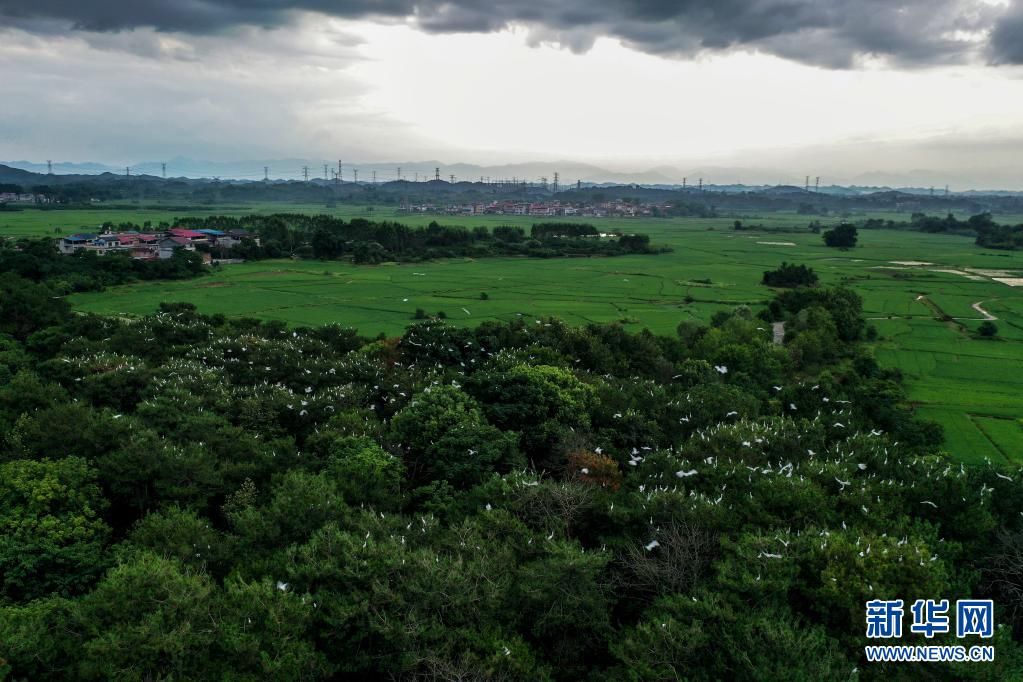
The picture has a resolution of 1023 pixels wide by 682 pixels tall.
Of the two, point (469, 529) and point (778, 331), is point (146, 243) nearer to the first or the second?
point (778, 331)

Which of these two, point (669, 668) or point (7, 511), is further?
point (7, 511)

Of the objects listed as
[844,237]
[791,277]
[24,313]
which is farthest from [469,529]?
Result: [844,237]

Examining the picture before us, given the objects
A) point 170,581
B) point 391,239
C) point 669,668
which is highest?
point 391,239

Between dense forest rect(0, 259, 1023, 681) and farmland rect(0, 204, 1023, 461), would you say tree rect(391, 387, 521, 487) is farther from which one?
farmland rect(0, 204, 1023, 461)

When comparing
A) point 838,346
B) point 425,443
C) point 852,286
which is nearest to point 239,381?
point 425,443

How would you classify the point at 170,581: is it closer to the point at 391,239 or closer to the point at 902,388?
the point at 902,388

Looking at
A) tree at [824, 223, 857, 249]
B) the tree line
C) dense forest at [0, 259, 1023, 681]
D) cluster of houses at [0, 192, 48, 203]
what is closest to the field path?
dense forest at [0, 259, 1023, 681]
